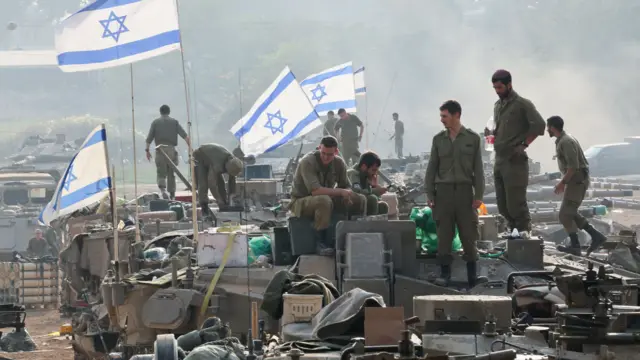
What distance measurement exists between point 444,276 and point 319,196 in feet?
4.50

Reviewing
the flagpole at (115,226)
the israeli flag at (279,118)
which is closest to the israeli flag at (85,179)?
the flagpole at (115,226)

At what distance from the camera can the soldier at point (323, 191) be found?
606 inches

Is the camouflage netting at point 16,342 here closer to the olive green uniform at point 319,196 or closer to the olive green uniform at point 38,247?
the olive green uniform at point 319,196

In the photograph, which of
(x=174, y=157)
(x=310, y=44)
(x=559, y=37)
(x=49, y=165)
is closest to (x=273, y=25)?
(x=310, y=44)

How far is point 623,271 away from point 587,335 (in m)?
6.76

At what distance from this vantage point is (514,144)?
1636 cm

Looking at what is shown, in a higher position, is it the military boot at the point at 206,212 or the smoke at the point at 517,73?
the smoke at the point at 517,73

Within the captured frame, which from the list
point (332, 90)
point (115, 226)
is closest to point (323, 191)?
point (115, 226)

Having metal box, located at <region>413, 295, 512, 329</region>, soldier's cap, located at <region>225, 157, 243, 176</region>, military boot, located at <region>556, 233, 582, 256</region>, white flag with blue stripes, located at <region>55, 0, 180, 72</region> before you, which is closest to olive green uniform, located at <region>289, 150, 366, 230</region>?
military boot, located at <region>556, 233, 582, 256</region>

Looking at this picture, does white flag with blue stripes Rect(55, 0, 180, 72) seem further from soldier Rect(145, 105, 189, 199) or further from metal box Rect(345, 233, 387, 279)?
metal box Rect(345, 233, 387, 279)

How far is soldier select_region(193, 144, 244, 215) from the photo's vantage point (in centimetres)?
2219

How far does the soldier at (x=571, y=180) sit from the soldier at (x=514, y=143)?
3.04 feet

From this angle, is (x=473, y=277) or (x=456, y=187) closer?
(x=473, y=277)

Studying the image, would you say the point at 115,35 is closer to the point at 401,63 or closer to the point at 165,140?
the point at 165,140
